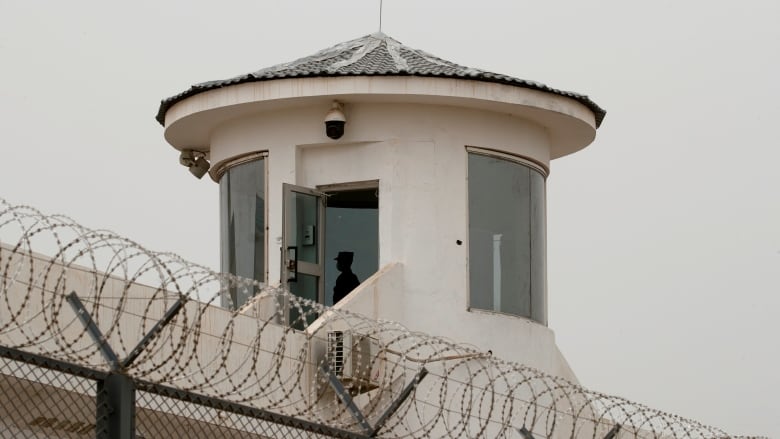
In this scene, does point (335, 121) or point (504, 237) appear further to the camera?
point (504, 237)

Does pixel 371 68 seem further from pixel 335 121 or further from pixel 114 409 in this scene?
pixel 114 409

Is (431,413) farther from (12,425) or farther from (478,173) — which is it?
(12,425)

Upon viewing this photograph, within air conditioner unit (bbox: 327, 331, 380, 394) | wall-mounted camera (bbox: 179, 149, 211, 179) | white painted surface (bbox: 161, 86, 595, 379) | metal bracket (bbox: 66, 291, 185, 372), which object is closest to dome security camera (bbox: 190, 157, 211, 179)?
wall-mounted camera (bbox: 179, 149, 211, 179)

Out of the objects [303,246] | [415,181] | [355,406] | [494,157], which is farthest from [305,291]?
[355,406]

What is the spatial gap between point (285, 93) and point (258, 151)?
3.70ft

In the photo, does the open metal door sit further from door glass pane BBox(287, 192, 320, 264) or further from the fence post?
the fence post

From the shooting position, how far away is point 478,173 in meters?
18.6

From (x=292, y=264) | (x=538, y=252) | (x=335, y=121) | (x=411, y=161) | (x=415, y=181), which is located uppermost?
(x=335, y=121)

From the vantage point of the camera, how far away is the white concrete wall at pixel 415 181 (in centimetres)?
1811

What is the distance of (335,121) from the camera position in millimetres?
17891

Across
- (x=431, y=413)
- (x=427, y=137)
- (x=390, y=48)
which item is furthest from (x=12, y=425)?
(x=390, y=48)

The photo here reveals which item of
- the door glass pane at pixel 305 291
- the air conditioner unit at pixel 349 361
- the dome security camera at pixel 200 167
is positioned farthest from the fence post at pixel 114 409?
the dome security camera at pixel 200 167

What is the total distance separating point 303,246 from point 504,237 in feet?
7.35

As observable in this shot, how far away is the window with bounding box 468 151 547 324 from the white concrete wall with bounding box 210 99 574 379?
16 centimetres
